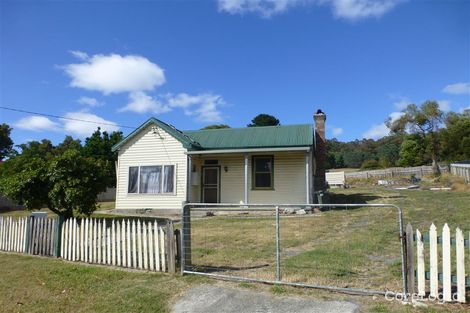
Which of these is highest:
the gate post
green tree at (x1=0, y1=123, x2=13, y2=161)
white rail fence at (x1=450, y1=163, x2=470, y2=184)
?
green tree at (x1=0, y1=123, x2=13, y2=161)

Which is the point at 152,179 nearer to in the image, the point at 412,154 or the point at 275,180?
the point at 275,180

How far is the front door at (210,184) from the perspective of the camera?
62.8ft

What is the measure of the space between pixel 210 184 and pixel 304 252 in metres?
11.4

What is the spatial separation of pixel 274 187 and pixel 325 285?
1232cm

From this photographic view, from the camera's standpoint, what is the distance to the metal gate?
236 inches

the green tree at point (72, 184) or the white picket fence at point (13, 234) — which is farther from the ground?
the green tree at point (72, 184)

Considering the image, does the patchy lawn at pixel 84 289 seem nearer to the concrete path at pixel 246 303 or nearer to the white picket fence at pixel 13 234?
the concrete path at pixel 246 303

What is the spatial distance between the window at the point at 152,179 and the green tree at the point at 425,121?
41.3 metres

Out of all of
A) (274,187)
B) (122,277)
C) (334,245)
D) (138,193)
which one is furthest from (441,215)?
(138,193)

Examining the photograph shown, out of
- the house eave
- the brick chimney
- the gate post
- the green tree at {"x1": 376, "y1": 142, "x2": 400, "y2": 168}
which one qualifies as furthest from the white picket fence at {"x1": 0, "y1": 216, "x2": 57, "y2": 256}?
the green tree at {"x1": 376, "y1": 142, "x2": 400, "y2": 168}

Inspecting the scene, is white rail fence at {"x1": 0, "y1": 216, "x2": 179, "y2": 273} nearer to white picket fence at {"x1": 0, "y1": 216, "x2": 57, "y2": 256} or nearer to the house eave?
white picket fence at {"x1": 0, "y1": 216, "x2": 57, "y2": 256}

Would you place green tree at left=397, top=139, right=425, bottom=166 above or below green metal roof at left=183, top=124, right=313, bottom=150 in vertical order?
above

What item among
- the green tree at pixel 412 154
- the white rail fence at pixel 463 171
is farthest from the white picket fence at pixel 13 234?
the green tree at pixel 412 154

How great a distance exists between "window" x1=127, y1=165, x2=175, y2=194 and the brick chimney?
7641 mm
